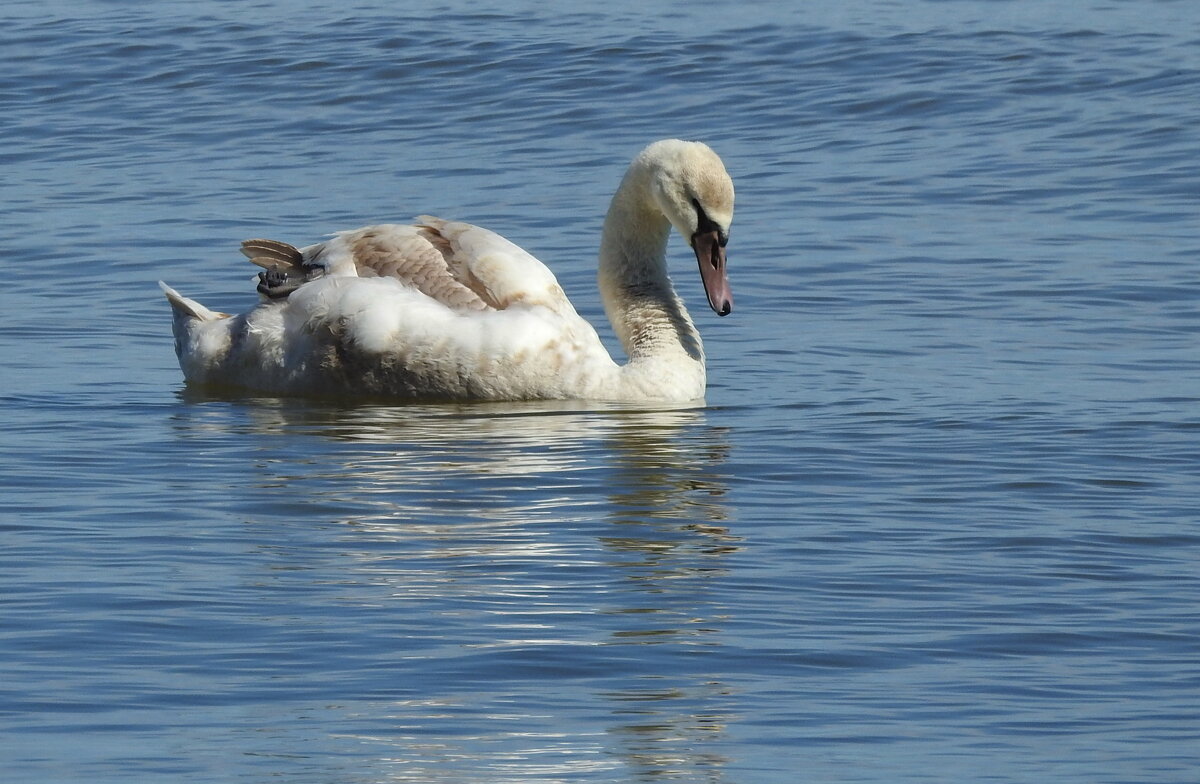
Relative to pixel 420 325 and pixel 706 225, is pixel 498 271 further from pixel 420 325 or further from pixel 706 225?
pixel 706 225

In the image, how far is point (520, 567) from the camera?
7164 mm

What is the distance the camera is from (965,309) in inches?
481

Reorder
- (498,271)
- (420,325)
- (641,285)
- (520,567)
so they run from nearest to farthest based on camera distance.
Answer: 1. (520,567)
2. (420,325)
3. (498,271)
4. (641,285)

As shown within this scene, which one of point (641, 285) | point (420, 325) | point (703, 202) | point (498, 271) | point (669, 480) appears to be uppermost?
point (703, 202)

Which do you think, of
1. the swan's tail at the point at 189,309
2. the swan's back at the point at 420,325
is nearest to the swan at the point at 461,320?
the swan's back at the point at 420,325

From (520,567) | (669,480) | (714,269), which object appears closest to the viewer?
(520,567)

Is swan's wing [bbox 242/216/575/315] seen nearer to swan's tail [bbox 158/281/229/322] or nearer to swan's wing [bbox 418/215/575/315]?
swan's wing [bbox 418/215/575/315]

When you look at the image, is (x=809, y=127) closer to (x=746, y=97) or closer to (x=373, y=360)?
(x=746, y=97)

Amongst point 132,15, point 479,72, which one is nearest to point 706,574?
point 479,72

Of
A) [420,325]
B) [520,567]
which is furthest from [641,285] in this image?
[520,567]

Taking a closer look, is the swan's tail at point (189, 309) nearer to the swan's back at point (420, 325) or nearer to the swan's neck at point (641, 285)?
the swan's back at point (420, 325)

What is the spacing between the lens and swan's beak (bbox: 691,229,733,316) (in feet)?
34.7

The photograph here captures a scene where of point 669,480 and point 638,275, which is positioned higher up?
point 638,275

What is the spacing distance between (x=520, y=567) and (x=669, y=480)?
1.69 m
